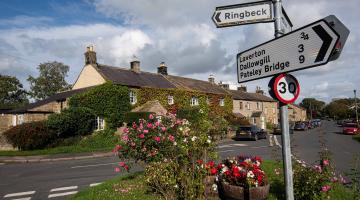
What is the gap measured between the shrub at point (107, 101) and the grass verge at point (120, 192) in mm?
18801

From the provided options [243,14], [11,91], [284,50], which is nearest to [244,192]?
[284,50]

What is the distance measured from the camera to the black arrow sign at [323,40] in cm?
263

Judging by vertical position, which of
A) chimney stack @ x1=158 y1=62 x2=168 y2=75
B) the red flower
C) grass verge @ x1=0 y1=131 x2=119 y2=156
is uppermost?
chimney stack @ x1=158 y1=62 x2=168 y2=75

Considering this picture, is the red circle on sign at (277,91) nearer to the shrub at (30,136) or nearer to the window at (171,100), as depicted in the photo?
the shrub at (30,136)

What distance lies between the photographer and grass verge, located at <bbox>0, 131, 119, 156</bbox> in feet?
68.0

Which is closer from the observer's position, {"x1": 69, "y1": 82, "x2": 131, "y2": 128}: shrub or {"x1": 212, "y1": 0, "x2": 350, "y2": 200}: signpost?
{"x1": 212, "y1": 0, "x2": 350, "y2": 200}: signpost

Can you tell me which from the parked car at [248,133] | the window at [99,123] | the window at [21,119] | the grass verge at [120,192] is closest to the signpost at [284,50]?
the grass verge at [120,192]

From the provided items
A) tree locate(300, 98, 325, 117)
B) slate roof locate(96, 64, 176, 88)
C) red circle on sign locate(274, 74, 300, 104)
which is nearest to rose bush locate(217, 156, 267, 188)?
red circle on sign locate(274, 74, 300, 104)

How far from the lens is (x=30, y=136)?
872 inches

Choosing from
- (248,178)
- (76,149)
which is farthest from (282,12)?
(76,149)

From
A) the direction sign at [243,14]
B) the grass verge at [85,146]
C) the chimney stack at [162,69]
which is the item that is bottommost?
the grass verge at [85,146]

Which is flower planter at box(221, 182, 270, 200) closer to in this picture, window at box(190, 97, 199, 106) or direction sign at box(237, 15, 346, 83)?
direction sign at box(237, 15, 346, 83)

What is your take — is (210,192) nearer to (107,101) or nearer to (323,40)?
(323,40)

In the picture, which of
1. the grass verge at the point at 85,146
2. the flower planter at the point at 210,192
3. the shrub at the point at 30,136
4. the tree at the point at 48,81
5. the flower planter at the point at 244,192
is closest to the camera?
the flower planter at the point at 244,192
